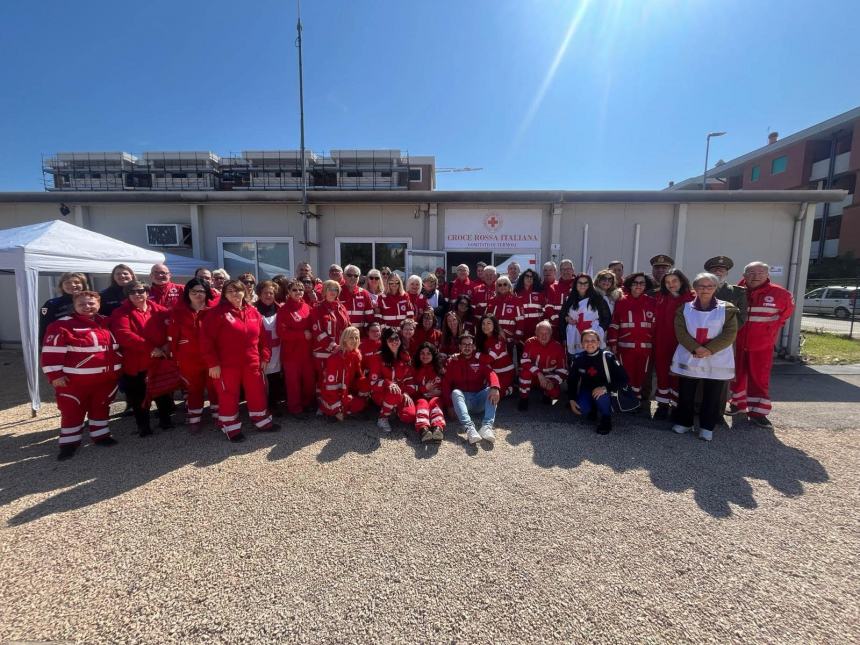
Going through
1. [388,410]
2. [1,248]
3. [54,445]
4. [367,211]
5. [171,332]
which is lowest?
[54,445]

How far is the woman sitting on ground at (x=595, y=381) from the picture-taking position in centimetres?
423

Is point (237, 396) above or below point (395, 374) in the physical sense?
below

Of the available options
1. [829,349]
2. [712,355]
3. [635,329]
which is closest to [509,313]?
[635,329]

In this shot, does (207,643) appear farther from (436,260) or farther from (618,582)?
(436,260)

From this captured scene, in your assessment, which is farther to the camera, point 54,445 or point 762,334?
point 762,334

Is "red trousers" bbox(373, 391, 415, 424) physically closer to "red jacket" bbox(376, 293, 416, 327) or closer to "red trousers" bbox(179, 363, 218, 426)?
"red jacket" bbox(376, 293, 416, 327)

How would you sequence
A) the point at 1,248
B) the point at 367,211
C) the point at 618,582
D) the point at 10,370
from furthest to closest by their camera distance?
the point at 367,211, the point at 10,370, the point at 1,248, the point at 618,582

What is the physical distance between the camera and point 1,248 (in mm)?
4715

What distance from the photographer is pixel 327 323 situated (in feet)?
14.8

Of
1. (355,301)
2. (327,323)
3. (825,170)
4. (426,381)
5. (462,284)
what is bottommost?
(426,381)

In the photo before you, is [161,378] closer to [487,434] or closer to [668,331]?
[487,434]

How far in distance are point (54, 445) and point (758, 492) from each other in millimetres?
6798

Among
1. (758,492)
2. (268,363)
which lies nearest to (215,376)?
(268,363)

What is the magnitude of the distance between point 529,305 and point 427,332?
1.68 m
